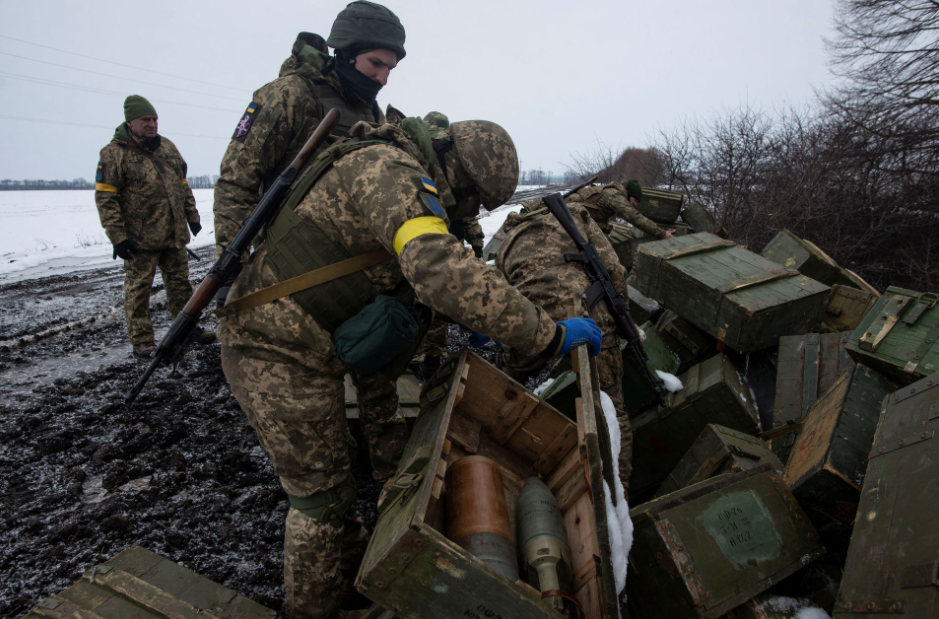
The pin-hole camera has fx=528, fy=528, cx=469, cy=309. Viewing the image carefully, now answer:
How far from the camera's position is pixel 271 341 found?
2012mm

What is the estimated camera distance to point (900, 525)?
58.6 inches

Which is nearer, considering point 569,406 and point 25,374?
point 569,406

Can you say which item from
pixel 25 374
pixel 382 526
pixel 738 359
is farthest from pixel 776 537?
pixel 25 374

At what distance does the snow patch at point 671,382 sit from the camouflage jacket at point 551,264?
2.06 ft

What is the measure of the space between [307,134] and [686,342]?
3.27 metres

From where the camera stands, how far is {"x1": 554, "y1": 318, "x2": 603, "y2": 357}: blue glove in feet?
6.74

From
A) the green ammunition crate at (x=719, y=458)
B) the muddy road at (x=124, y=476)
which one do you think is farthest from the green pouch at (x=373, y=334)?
the green ammunition crate at (x=719, y=458)

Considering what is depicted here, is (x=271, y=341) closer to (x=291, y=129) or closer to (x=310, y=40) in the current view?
(x=291, y=129)

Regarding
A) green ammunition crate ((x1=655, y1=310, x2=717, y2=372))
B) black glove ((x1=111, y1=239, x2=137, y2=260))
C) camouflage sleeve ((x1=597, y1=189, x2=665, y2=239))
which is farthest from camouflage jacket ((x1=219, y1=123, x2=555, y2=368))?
camouflage sleeve ((x1=597, y1=189, x2=665, y2=239))

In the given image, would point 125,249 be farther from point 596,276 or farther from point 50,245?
point 50,245

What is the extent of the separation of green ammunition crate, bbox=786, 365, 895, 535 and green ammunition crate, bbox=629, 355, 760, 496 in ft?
2.73

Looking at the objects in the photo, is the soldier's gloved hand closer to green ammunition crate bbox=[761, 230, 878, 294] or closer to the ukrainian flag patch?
the ukrainian flag patch

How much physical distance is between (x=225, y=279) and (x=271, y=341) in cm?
65

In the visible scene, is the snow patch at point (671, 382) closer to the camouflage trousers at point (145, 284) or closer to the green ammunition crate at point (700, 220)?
the camouflage trousers at point (145, 284)
